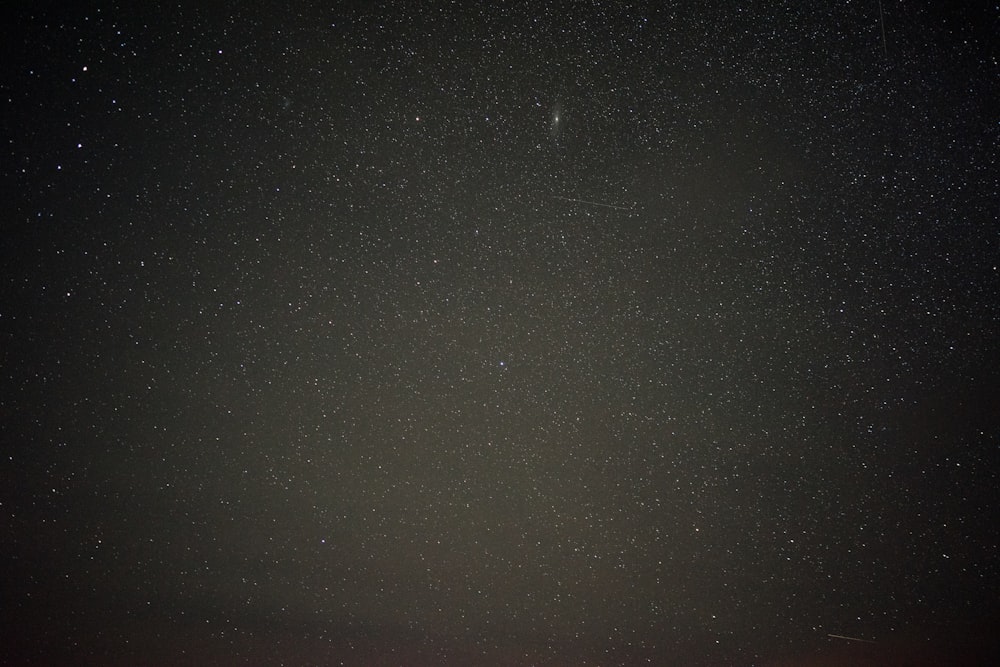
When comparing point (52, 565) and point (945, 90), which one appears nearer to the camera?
point (945, 90)

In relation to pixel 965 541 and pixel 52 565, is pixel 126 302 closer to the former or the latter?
pixel 52 565

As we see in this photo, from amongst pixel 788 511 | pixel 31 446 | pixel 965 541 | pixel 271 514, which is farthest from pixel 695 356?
pixel 31 446

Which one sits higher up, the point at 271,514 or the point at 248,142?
the point at 248,142

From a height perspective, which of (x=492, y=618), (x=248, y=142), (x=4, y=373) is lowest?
(x=492, y=618)

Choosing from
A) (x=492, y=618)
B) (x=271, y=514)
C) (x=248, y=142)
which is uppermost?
(x=248, y=142)

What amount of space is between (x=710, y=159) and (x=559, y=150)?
166mm

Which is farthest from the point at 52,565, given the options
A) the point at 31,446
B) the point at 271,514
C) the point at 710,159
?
the point at 710,159

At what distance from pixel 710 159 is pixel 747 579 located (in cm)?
48

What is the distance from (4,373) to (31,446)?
3.7 inches

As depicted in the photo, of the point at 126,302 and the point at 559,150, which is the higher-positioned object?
the point at 559,150

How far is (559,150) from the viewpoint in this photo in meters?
0.66

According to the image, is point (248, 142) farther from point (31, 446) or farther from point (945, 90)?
point (945, 90)

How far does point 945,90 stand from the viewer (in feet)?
2.07

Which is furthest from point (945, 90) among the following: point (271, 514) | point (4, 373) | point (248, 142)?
point (4, 373)
